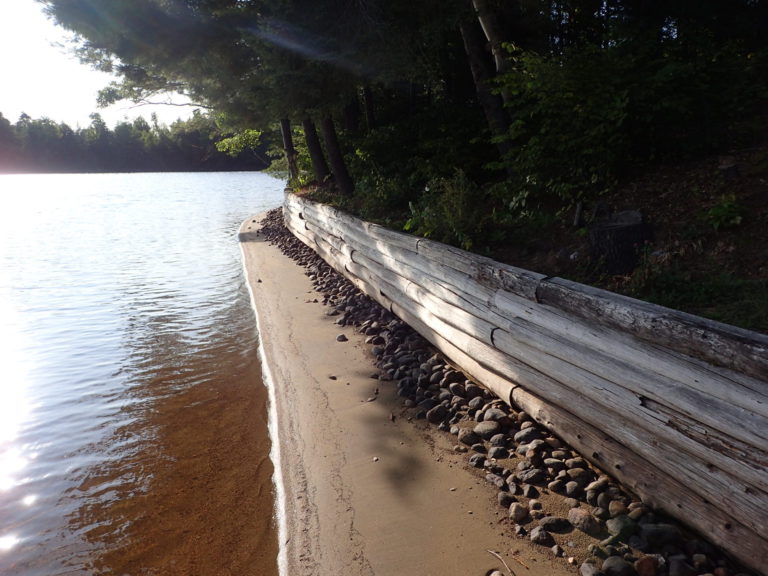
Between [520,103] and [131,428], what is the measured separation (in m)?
6.18

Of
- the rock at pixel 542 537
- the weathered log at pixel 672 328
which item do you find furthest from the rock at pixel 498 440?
the weathered log at pixel 672 328

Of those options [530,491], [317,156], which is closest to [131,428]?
[530,491]

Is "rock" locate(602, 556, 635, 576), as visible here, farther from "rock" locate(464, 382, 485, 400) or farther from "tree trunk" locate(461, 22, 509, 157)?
"tree trunk" locate(461, 22, 509, 157)

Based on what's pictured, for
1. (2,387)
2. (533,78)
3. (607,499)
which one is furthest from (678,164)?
(2,387)

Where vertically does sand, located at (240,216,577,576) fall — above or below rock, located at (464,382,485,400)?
below

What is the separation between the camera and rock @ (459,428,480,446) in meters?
3.78

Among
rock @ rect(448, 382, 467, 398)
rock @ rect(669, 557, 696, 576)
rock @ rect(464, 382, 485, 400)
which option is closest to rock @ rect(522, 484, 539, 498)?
rock @ rect(669, 557, 696, 576)

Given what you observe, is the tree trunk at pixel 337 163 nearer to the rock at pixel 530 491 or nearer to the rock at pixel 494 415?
the rock at pixel 494 415

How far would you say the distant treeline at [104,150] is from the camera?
3844 inches

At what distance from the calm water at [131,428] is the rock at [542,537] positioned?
5.00 feet

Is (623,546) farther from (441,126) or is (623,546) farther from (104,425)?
(441,126)

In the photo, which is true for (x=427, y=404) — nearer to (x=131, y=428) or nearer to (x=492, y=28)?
(x=131, y=428)

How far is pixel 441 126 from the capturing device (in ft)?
33.0

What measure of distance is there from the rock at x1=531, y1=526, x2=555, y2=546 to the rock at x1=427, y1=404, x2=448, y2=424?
1.45 m
